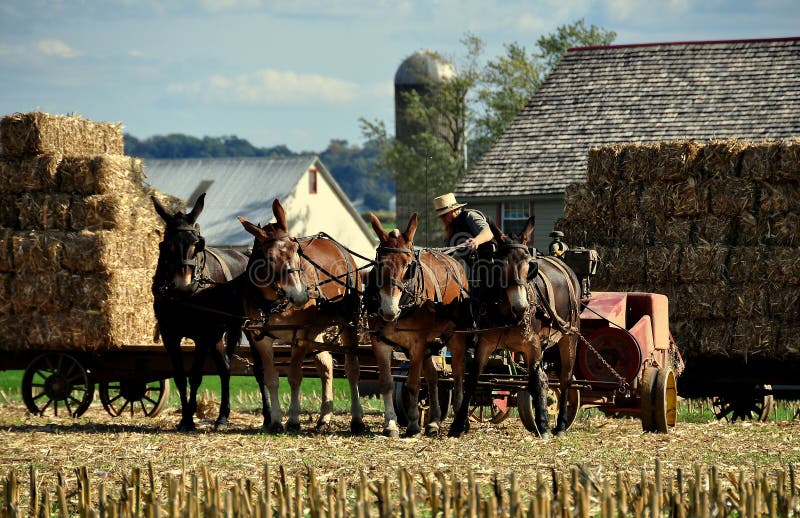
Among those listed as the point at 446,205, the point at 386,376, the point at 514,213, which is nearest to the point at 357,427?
the point at 386,376

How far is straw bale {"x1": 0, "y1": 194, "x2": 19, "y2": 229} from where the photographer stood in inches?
653

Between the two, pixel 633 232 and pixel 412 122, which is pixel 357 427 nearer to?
pixel 633 232

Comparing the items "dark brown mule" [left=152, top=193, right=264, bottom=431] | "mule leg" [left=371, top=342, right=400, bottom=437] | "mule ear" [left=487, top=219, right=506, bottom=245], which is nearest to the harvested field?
"mule leg" [left=371, top=342, right=400, bottom=437]

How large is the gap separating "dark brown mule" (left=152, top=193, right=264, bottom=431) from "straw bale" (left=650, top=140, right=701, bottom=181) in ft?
22.3

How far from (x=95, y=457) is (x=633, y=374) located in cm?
596

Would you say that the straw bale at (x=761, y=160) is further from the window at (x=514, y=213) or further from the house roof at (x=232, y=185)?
the house roof at (x=232, y=185)

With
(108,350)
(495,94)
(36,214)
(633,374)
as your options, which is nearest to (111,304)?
(108,350)

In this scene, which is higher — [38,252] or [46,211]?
[46,211]

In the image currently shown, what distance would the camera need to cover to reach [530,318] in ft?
40.7

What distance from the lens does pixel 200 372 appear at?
46.4 ft

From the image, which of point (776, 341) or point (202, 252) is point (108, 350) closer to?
point (202, 252)

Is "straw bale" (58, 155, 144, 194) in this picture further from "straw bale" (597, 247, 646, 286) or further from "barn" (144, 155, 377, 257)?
"barn" (144, 155, 377, 257)

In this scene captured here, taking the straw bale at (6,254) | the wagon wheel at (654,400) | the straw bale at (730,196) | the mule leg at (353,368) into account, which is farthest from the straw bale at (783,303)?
the straw bale at (6,254)

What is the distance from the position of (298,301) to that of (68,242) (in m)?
5.09
